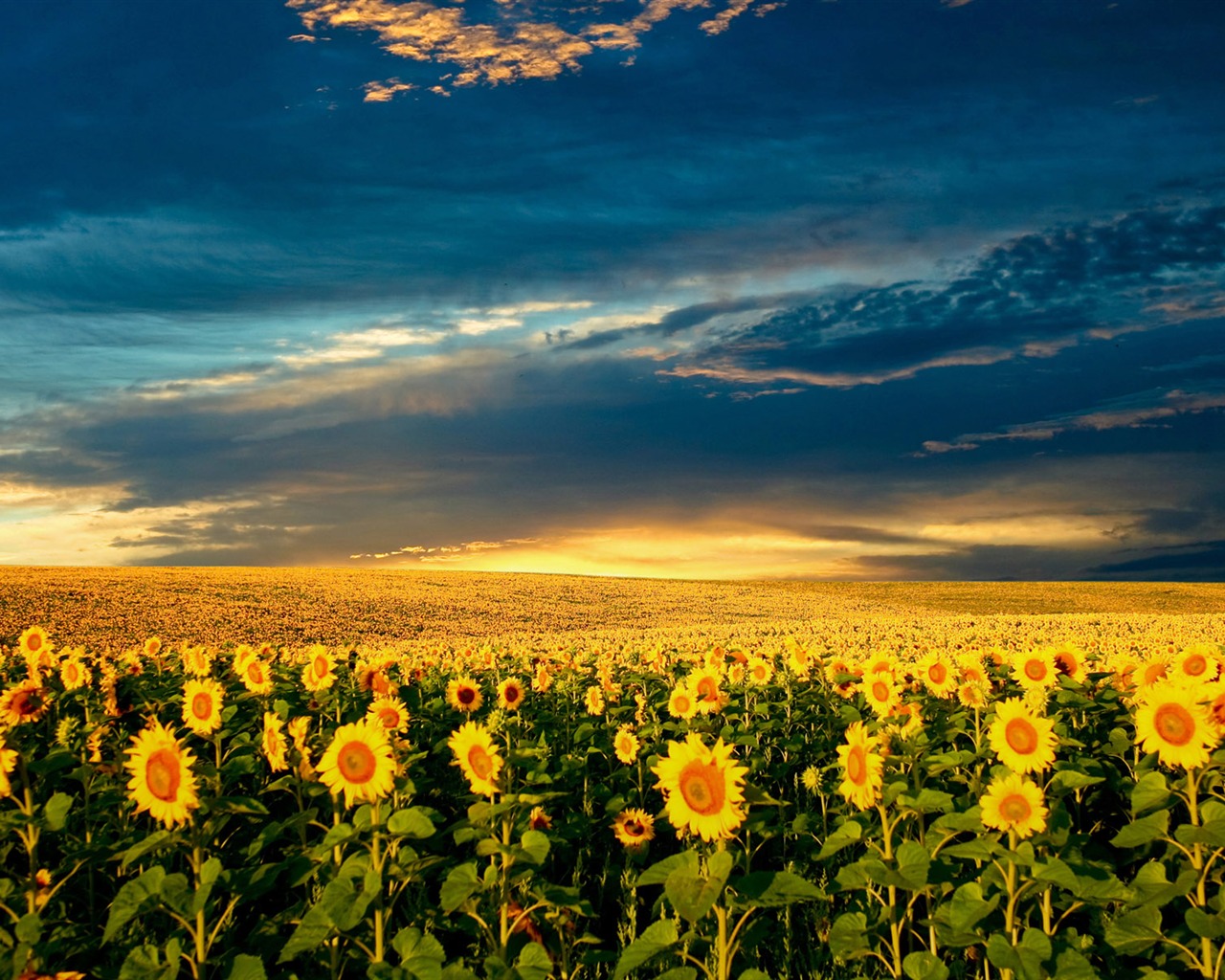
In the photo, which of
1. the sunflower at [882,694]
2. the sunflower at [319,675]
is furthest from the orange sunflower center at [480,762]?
the sunflower at [882,694]

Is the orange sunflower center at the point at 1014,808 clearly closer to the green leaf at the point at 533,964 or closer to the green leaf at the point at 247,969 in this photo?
the green leaf at the point at 533,964

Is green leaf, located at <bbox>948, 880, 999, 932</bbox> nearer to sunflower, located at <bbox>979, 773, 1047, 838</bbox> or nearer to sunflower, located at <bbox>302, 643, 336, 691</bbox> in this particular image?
sunflower, located at <bbox>979, 773, 1047, 838</bbox>

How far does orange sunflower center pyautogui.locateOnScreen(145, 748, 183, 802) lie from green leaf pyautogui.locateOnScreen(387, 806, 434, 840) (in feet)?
4.37

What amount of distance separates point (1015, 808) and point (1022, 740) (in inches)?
27.8

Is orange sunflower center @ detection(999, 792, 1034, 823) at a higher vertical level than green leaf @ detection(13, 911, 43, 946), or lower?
higher

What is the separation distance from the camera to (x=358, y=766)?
5789 millimetres

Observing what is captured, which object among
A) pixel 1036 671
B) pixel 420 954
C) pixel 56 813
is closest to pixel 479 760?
pixel 420 954

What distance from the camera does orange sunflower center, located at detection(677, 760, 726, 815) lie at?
191 inches

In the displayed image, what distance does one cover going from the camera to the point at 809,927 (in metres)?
7.11

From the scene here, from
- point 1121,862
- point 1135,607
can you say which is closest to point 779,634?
point 1121,862

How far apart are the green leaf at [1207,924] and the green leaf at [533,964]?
11.6ft

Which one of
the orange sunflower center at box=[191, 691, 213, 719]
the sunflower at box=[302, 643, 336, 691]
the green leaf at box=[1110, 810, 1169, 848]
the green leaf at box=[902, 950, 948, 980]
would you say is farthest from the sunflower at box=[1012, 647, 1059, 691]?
the orange sunflower center at box=[191, 691, 213, 719]

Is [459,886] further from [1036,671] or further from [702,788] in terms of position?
[1036,671]

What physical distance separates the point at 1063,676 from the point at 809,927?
4.24 m
